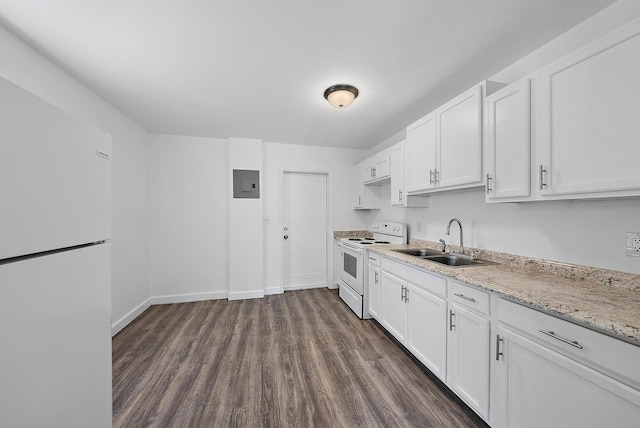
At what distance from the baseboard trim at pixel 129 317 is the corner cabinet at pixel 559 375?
351cm

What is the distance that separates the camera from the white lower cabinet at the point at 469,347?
142cm

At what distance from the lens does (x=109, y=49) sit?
5.72ft

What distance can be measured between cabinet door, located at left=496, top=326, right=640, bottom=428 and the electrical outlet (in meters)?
0.77

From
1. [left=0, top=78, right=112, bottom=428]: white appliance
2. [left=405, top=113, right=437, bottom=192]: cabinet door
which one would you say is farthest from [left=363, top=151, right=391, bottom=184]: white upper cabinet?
[left=0, top=78, right=112, bottom=428]: white appliance

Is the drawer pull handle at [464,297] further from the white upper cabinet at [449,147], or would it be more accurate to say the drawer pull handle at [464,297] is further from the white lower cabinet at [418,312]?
the white upper cabinet at [449,147]

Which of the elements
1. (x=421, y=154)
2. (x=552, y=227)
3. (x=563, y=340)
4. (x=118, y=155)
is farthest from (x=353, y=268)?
(x=118, y=155)

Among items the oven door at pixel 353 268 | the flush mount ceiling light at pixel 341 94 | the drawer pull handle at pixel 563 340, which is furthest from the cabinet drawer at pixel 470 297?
the flush mount ceiling light at pixel 341 94

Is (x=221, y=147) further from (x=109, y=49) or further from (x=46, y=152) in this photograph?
(x=46, y=152)

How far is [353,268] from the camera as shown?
3312 millimetres

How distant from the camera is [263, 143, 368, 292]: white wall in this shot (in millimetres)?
3979

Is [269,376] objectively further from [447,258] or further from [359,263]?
[447,258]

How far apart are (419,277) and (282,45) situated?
82.4 inches

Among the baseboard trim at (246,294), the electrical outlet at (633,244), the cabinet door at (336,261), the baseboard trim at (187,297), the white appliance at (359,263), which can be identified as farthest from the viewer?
the cabinet door at (336,261)

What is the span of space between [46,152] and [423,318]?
2340mm
